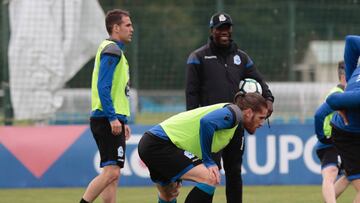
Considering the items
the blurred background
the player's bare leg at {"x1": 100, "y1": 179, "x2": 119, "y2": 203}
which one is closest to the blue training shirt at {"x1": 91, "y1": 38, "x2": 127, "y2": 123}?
the player's bare leg at {"x1": 100, "y1": 179, "x2": 119, "y2": 203}

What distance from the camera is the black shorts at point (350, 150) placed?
7.51 m

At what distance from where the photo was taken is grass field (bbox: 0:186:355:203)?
1116cm

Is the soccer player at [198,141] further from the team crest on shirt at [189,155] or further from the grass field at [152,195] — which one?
the grass field at [152,195]

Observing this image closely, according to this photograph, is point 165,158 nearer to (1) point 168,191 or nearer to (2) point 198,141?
→ (2) point 198,141

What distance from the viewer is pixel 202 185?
7.42 metres

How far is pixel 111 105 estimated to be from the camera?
8.84 meters

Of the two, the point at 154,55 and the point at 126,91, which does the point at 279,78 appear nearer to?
the point at 154,55

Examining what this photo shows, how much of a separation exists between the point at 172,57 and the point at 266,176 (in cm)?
436

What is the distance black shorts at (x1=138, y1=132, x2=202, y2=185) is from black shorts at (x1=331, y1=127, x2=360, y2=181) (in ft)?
3.88

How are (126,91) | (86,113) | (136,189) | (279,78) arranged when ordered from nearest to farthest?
1. (126,91)
2. (136,189)
3. (86,113)
4. (279,78)

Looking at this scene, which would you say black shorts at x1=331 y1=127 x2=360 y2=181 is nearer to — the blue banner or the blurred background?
the blue banner

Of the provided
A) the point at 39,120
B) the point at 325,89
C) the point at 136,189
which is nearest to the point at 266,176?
the point at 136,189

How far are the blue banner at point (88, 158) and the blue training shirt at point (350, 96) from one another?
5454 millimetres

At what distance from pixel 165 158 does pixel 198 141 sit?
306 mm
